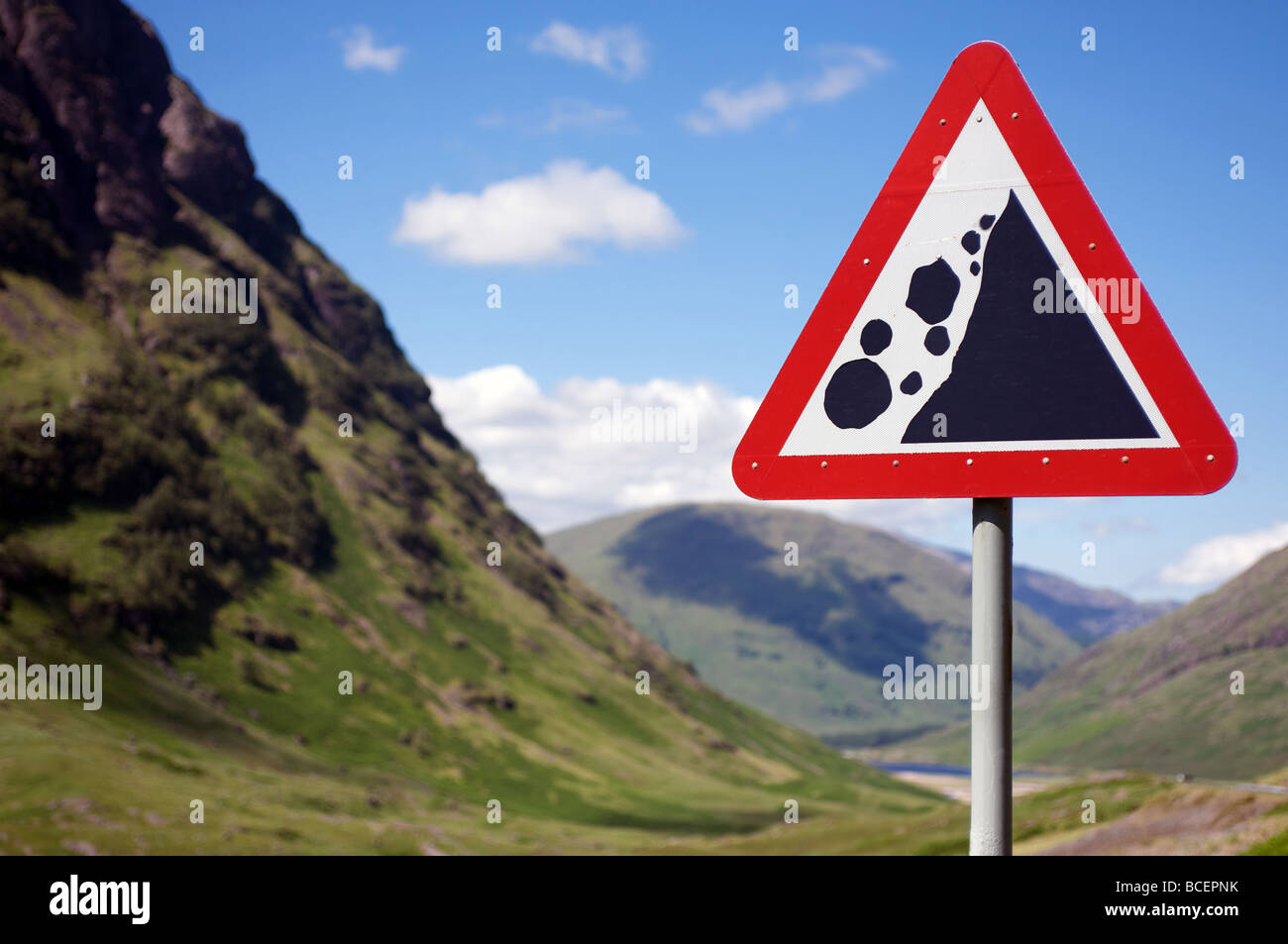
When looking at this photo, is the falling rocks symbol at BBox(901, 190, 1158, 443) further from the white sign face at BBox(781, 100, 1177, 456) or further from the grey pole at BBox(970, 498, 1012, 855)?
the grey pole at BBox(970, 498, 1012, 855)

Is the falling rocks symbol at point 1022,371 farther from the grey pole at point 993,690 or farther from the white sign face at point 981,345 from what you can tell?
the grey pole at point 993,690

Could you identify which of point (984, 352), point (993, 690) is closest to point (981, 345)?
point (984, 352)

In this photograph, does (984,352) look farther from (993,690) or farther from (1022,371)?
(993,690)

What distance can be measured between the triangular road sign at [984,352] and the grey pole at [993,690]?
31cm

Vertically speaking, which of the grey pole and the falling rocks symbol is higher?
the falling rocks symbol

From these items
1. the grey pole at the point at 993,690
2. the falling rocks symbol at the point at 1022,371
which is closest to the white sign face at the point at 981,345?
the falling rocks symbol at the point at 1022,371

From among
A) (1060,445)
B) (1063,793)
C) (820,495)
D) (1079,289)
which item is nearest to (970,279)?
(1079,289)

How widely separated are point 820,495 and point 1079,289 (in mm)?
1703

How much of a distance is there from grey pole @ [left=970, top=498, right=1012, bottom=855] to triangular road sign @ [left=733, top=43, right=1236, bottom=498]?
308mm

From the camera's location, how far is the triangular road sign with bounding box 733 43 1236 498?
5652 millimetres

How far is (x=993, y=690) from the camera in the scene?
544 cm

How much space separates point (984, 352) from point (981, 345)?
0.04 m

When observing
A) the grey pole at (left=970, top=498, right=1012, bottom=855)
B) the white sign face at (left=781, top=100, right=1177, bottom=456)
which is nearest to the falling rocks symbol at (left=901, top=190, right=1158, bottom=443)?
the white sign face at (left=781, top=100, right=1177, bottom=456)
